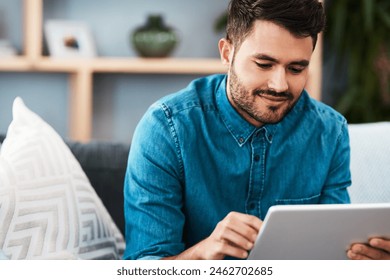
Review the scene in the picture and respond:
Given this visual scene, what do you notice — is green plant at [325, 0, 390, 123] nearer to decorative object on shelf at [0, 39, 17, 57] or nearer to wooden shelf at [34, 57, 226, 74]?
wooden shelf at [34, 57, 226, 74]

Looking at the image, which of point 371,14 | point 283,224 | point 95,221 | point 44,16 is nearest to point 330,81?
point 371,14

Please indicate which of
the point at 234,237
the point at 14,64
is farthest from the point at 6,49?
the point at 234,237

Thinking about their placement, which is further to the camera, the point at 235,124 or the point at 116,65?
the point at 116,65

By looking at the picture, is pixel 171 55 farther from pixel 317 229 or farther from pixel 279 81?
pixel 317 229

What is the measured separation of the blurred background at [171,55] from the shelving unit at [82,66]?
0.13 meters

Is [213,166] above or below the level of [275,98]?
below

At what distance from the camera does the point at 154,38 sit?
264cm

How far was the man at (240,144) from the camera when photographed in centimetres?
121

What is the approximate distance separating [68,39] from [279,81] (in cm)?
168

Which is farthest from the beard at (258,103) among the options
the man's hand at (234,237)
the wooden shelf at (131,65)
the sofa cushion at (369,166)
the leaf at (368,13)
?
the leaf at (368,13)

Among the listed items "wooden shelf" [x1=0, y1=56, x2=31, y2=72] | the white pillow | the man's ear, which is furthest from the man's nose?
"wooden shelf" [x1=0, y1=56, x2=31, y2=72]

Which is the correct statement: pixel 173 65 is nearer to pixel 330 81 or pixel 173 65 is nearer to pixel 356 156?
pixel 330 81

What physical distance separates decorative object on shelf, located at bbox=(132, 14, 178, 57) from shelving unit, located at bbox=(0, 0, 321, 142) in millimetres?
36

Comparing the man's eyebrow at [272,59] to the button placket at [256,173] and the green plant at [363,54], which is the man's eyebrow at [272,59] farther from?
the green plant at [363,54]
